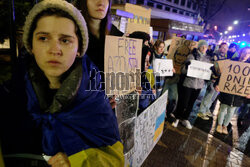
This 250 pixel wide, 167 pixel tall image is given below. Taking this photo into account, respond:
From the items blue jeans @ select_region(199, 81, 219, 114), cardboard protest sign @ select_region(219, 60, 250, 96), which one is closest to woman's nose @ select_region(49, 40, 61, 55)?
cardboard protest sign @ select_region(219, 60, 250, 96)

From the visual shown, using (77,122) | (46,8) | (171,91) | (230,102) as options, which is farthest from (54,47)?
(230,102)

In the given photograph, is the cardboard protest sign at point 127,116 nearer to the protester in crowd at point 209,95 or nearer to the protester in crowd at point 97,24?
the protester in crowd at point 97,24

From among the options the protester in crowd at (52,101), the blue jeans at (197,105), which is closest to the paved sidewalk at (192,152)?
the blue jeans at (197,105)

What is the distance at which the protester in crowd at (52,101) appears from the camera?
896 mm

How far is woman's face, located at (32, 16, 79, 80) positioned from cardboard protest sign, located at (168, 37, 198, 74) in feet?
10.4

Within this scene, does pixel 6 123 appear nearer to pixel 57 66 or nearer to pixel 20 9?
pixel 57 66

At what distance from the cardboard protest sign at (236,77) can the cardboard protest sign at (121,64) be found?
2253 millimetres

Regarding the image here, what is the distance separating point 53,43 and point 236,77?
339 centimetres

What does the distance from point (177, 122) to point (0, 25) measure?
3976 millimetres

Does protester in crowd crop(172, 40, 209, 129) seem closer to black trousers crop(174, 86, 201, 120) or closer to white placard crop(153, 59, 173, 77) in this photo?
black trousers crop(174, 86, 201, 120)

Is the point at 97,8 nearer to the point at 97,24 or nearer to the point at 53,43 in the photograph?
the point at 97,24

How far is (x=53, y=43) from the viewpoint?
896mm

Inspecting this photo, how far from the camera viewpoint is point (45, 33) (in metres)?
0.88

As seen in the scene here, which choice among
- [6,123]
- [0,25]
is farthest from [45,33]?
[6,123]
